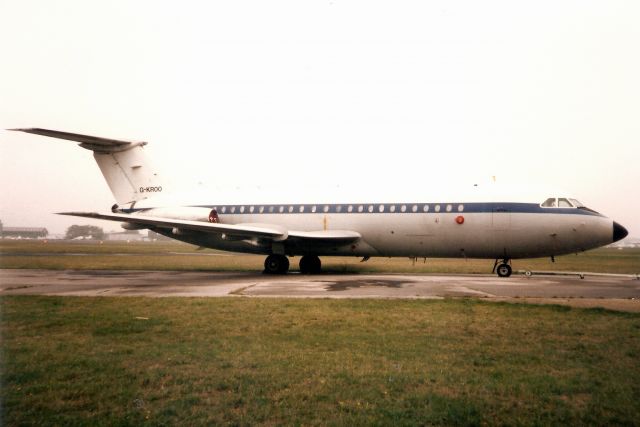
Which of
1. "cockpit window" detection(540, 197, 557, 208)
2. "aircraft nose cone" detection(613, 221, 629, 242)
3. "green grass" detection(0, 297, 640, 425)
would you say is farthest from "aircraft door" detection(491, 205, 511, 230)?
"green grass" detection(0, 297, 640, 425)

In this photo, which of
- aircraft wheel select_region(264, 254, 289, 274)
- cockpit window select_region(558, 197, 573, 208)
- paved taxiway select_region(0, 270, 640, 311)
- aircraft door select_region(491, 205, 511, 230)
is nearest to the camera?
paved taxiway select_region(0, 270, 640, 311)

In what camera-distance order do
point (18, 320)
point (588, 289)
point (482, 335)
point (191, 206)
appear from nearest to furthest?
point (482, 335) < point (18, 320) < point (588, 289) < point (191, 206)

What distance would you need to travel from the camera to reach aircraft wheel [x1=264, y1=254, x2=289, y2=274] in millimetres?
21266

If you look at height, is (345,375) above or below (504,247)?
below

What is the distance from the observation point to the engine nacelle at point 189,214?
2281 centimetres

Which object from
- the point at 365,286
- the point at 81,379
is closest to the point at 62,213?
the point at 365,286

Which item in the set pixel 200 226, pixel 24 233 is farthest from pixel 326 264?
pixel 24 233

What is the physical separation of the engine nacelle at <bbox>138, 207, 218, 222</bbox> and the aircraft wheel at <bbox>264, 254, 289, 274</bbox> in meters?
3.88

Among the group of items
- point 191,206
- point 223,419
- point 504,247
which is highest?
point 191,206

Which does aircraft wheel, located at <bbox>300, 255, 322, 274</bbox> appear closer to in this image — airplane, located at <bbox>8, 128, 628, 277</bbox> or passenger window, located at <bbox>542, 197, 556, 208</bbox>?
airplane, located at <bbox>8, 128, 628, 277</bbox>

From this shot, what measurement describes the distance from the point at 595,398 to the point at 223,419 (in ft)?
12.3

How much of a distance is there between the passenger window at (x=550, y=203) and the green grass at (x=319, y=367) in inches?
345

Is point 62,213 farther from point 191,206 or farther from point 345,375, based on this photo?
point 345,375

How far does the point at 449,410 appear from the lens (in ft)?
14.7
